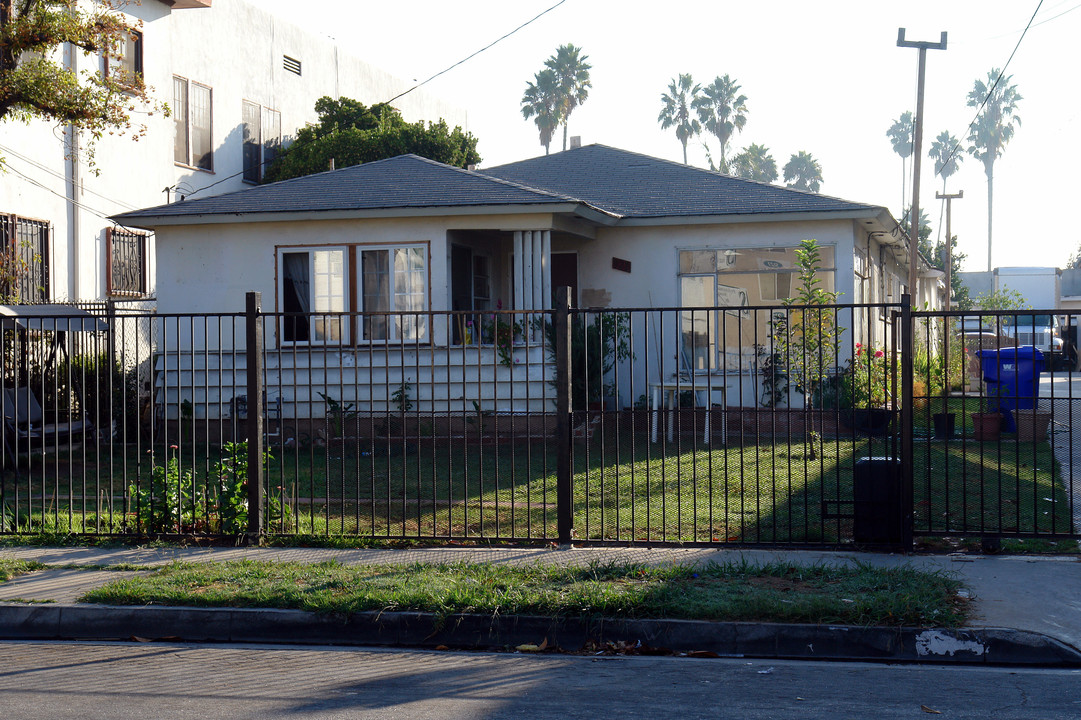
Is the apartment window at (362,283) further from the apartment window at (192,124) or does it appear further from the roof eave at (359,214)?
the apartment window at (192,124)

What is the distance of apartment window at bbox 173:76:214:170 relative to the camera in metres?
25.0

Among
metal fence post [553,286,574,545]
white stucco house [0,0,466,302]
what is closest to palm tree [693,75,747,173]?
white stucco house [0,0,466,302]

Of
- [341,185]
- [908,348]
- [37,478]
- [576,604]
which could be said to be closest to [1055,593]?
[908,348]

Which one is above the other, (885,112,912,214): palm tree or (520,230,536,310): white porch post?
(885,112,912,214): palm tree

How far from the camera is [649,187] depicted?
19547mm

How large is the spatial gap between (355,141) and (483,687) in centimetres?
2485

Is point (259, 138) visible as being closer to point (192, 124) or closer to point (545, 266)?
point (192, 124)

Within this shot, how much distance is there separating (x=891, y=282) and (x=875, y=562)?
1986cm

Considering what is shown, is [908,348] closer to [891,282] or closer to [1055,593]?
[1055,593]

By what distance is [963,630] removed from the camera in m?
5.93

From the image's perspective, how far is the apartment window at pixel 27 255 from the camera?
1881 centimetres

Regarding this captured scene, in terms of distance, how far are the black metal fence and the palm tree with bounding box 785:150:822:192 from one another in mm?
67063

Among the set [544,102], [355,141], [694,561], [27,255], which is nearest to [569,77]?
[544,102]

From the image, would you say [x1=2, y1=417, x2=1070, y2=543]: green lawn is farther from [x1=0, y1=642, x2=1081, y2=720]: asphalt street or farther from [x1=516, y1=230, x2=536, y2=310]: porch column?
[x1=516, y1=230, x2=536, y2=310]: porch column
